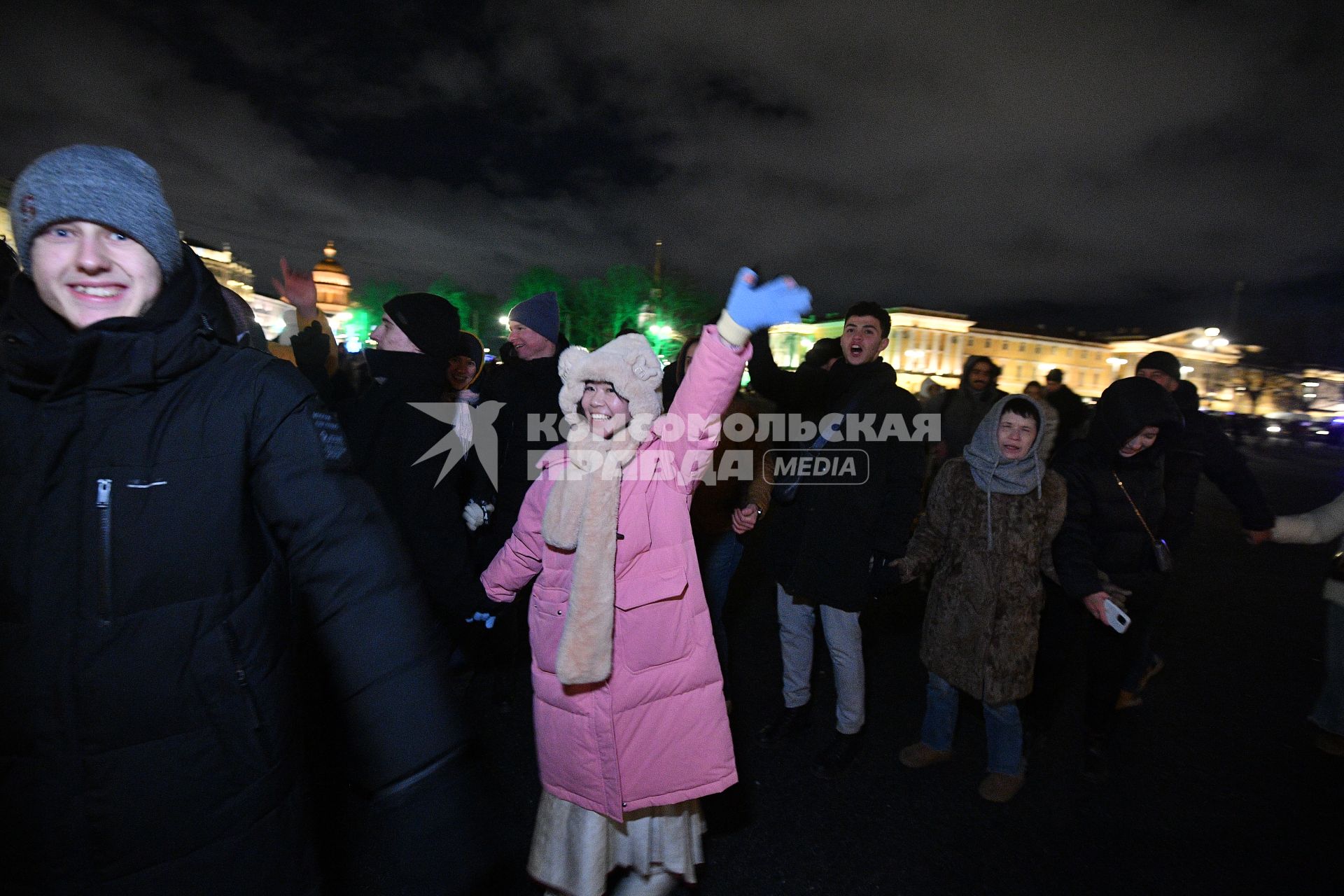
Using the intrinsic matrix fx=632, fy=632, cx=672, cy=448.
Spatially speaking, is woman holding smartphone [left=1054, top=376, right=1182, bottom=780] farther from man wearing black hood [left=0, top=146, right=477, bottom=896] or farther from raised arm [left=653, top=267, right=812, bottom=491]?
man wearing black hood [left=0, top=146, right=477, bottom=896]

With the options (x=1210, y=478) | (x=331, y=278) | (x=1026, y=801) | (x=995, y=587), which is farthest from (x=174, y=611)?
(x=331, y=278)

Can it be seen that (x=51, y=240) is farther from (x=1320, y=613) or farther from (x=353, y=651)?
(x=1320, y=613)

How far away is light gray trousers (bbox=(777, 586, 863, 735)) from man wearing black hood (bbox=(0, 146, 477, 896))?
2.41 meters

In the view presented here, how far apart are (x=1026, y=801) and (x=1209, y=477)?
7.20 feet

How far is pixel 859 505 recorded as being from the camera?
3.23 metres

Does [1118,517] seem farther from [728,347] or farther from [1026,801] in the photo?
[728,347]

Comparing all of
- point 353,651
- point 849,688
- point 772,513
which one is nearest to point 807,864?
A: point 849,688

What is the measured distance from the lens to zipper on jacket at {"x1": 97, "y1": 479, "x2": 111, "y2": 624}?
110 cm

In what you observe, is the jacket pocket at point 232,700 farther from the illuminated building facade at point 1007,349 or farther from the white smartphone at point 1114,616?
the illuminated building facade at point 1007,349

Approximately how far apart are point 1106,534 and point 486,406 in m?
3.58

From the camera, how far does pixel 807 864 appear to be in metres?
2.66

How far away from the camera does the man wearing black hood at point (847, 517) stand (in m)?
3.19

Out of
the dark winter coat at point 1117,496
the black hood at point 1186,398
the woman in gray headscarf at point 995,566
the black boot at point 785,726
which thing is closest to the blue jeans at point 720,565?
the black boot at point 785,726

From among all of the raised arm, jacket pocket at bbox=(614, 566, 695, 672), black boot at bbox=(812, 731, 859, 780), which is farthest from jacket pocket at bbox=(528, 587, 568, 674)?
black boot at bbox=(812, 731, 859, 780)
